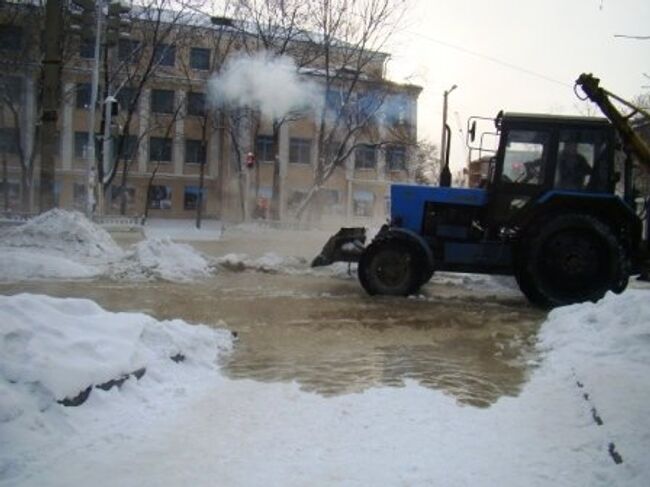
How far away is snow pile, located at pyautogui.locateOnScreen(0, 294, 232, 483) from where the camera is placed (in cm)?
423

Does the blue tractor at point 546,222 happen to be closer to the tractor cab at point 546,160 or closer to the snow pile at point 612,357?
the tractor cab at point 546,160

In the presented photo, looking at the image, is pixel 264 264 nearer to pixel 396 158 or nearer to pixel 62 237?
pixel 62 237

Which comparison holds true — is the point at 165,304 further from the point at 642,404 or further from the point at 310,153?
the point at 310,153

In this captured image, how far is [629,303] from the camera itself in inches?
295

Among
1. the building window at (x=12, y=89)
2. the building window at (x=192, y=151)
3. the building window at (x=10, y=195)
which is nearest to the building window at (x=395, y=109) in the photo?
the building window at (x=192, y=151)

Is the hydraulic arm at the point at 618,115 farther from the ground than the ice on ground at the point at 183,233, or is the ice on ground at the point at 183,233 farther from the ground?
the hydraulic arm at the point at 618,115

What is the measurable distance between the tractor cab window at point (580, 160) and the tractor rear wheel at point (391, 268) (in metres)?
2.65

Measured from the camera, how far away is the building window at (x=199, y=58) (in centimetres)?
A: 4144

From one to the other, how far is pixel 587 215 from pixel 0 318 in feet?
28.5

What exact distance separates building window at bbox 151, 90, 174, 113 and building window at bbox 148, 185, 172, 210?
241 inches

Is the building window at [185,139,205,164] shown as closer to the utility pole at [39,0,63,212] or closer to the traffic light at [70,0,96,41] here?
the utility pole at [39,0,63,212]

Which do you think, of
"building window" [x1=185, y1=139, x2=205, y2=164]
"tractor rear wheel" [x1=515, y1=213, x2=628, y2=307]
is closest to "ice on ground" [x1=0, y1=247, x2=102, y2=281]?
"tractor rear wheel" [x1=515, y1=213, x2=628, y2=307]

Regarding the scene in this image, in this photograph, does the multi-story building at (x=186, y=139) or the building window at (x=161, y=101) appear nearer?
the multi-story building at (x=186, y=139)

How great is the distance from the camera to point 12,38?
3425 centimetres
